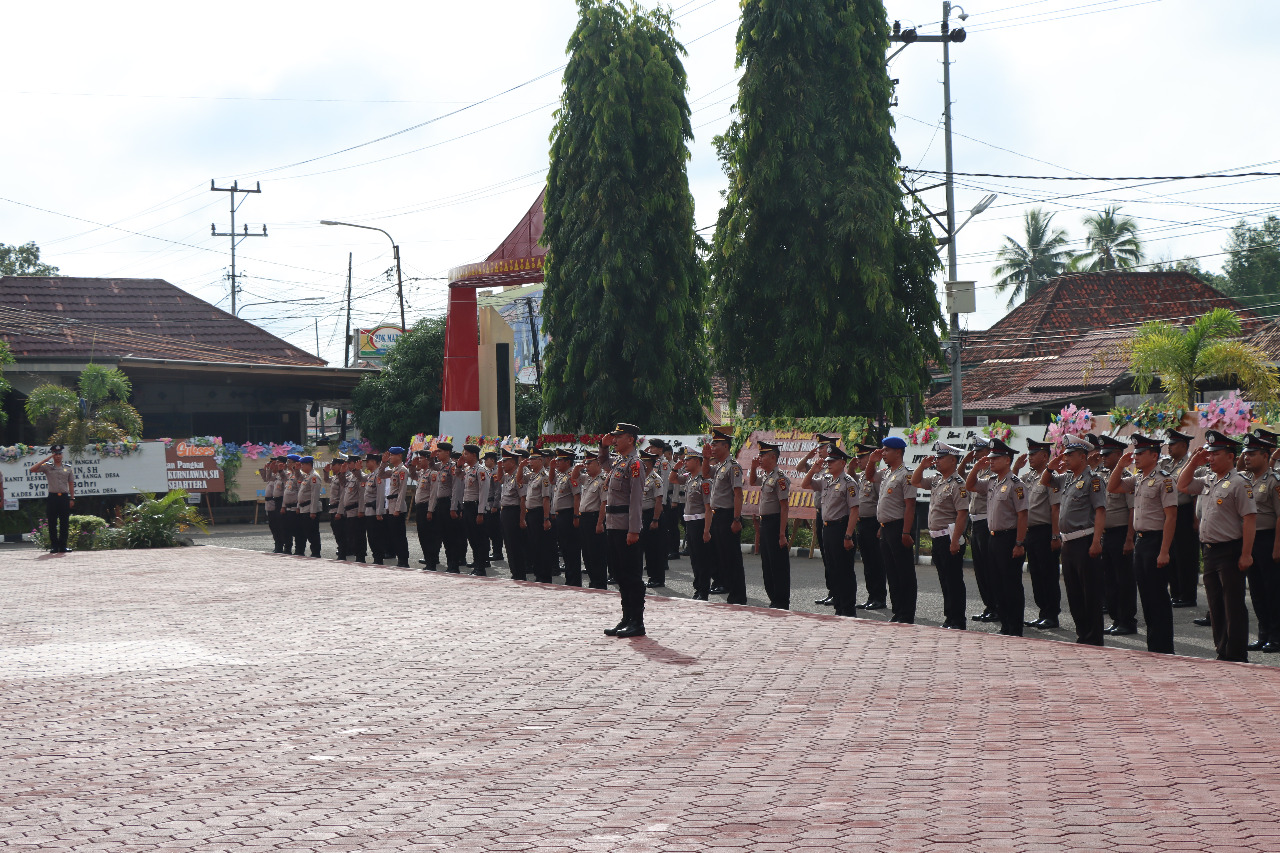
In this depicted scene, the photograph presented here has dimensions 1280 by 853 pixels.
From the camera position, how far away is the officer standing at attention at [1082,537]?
33.8ft

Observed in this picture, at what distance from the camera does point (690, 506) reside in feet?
49.2

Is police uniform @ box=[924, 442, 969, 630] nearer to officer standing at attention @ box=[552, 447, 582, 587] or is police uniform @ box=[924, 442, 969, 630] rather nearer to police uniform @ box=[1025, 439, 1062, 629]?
police uniform @ box=[1025, 439, 1062, 629]

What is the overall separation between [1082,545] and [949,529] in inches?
60.6

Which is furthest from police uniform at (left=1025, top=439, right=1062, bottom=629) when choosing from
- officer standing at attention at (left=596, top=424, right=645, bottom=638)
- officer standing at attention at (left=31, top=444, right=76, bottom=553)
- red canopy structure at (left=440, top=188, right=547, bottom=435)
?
red canopy structure at (left=440, top=188, right=547, bottom=435)

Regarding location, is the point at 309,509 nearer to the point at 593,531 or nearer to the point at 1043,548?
the point at 593,531

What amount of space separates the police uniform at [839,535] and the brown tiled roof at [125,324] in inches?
1062

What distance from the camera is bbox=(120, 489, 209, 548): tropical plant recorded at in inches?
969

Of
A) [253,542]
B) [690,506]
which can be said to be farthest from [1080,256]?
[690,506]

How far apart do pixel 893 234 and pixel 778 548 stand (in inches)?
397

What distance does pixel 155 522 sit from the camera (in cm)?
2477

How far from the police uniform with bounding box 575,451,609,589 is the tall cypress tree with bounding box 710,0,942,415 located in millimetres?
7570

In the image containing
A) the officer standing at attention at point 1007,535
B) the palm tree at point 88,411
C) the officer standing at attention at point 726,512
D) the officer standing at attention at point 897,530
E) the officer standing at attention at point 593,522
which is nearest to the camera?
the officer standing at attention at point 1007,535

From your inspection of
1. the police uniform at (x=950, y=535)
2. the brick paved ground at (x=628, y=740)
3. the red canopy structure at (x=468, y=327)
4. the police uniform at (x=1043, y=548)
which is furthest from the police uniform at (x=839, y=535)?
the red canopy structure at (x=468, y=327)

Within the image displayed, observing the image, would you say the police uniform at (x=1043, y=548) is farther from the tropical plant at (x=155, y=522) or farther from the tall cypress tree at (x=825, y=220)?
the tropical plant at (x=155, y=522)
